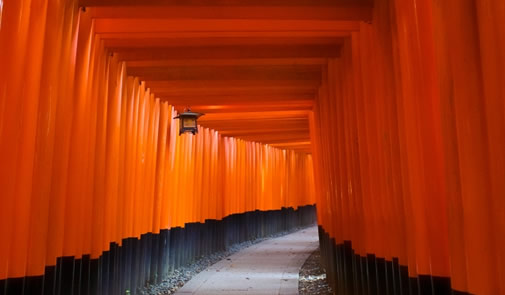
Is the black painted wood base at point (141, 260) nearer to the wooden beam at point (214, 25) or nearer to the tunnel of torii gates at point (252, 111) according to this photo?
the tunnel of torii gates at point (252, 111)

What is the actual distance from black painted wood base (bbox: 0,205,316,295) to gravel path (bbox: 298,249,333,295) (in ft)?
8.62

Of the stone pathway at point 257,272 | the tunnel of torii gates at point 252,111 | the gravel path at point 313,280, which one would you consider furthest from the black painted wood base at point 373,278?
the stone pathway at point 257,272

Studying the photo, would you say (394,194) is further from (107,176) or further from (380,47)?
(107,176)

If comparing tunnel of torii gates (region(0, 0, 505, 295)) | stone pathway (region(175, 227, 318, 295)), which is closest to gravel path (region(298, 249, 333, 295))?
stone pathway (region(175, 227, 318, 295))

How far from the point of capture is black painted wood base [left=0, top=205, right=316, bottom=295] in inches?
137

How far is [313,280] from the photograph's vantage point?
8.62 meters

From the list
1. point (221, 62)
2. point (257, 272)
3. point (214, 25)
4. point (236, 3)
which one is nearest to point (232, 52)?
point (221, 62)

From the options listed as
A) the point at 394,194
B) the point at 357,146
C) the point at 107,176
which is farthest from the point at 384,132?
the point at 107,176

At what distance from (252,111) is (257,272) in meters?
3.53

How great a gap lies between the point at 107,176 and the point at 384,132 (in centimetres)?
342

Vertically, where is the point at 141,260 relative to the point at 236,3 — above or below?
below

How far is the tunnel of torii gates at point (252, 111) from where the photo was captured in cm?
208

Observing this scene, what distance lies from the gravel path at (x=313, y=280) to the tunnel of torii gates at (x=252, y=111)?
0.46 metres

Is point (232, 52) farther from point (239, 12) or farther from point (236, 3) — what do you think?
point (236, 3)
